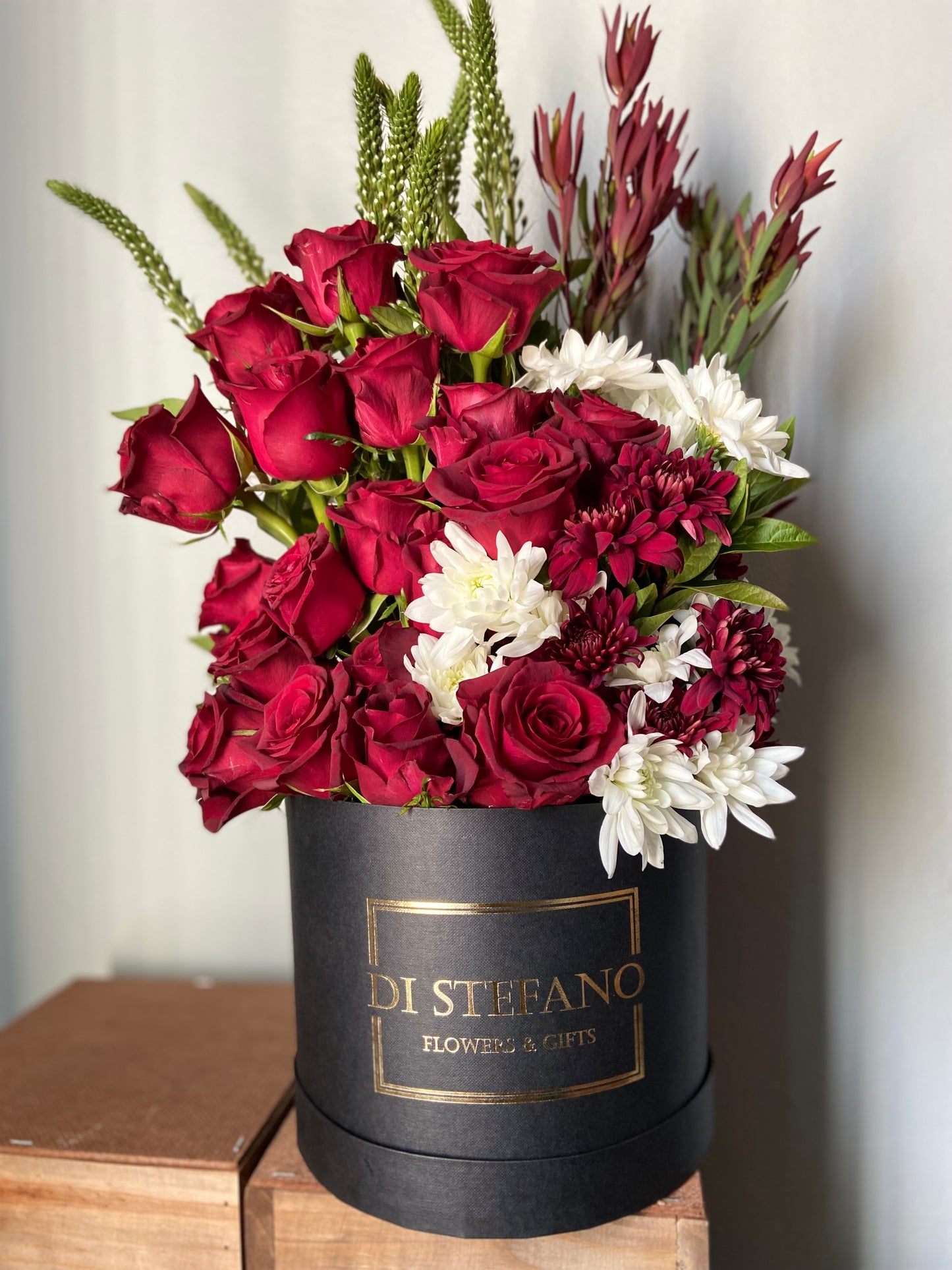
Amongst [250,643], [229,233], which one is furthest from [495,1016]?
[229,233]

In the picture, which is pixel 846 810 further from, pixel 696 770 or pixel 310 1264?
pixel 310 1264

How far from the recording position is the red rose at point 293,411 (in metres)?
0.57

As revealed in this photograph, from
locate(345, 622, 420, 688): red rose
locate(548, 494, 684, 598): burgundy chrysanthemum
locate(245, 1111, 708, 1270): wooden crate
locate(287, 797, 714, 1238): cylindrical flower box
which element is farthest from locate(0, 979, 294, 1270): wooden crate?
locate(548, 494, 684, 598): burgundy chrysanthemum

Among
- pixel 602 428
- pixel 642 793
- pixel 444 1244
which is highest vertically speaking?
pixel 602 428

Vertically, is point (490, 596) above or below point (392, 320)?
below

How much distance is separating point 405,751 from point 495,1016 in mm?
177

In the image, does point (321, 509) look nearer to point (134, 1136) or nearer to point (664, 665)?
point (664, 665)

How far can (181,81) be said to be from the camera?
39.4 inches

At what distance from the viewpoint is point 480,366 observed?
0.60 m

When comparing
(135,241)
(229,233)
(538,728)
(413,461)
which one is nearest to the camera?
(538,728)

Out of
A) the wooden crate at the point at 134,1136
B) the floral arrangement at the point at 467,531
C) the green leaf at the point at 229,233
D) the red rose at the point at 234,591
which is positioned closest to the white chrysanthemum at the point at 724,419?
the floral arrangement at the point at 467,531

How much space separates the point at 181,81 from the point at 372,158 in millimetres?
497

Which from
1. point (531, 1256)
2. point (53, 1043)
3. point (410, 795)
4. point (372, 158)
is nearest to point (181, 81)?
point (372, 158)

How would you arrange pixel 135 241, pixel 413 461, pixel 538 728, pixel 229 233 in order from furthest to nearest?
pixel 229 233 < pixel 135 241 < pixel 413 461 < pixel 538 728
